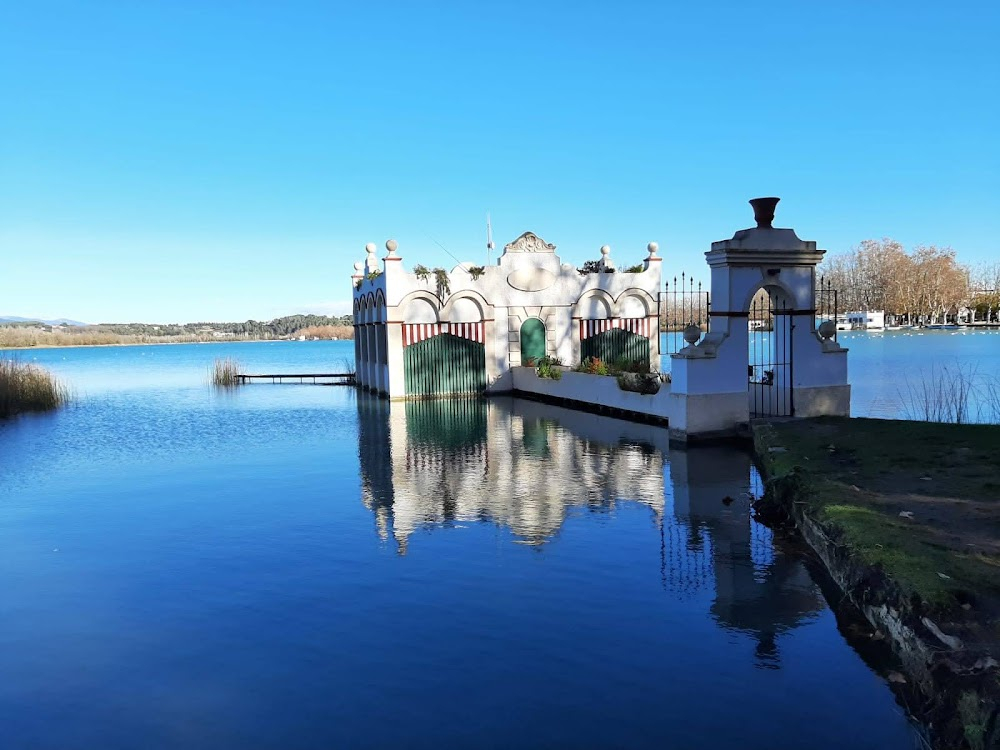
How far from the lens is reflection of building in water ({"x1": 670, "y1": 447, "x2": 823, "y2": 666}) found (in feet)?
23.2

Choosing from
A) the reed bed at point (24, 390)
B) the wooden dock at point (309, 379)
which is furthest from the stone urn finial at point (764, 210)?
the wooden dock at point (309, 379)

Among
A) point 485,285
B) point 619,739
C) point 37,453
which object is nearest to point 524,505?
point 619,739

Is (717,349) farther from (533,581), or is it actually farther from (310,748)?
(310,748)

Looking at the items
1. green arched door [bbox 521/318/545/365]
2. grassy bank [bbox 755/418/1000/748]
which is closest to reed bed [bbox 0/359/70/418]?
green arched door [bbox 521/318/545/365]

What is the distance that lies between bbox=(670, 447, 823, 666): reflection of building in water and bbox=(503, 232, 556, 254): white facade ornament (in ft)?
57.0

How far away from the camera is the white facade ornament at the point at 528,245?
96.9 ft

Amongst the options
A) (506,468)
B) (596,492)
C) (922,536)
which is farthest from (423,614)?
(506,468)

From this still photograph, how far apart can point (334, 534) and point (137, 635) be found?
344cm

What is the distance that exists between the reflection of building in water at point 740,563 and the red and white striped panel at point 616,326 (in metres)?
17.3

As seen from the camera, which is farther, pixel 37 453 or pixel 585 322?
pixel 585 322

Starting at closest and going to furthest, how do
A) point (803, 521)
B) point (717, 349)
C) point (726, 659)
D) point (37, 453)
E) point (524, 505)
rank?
point (726, 659)
point (803, 521)
point (524, 505)
point (717, 349)
point (37, 453)

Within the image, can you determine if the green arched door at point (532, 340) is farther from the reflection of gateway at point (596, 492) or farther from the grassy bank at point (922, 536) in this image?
the grassy bank at point (922, 536)

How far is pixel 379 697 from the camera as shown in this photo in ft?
19.0

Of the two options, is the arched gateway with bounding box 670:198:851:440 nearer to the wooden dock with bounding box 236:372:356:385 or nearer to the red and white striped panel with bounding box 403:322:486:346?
the red and white striped panel with bounding box 403:322:486:346
